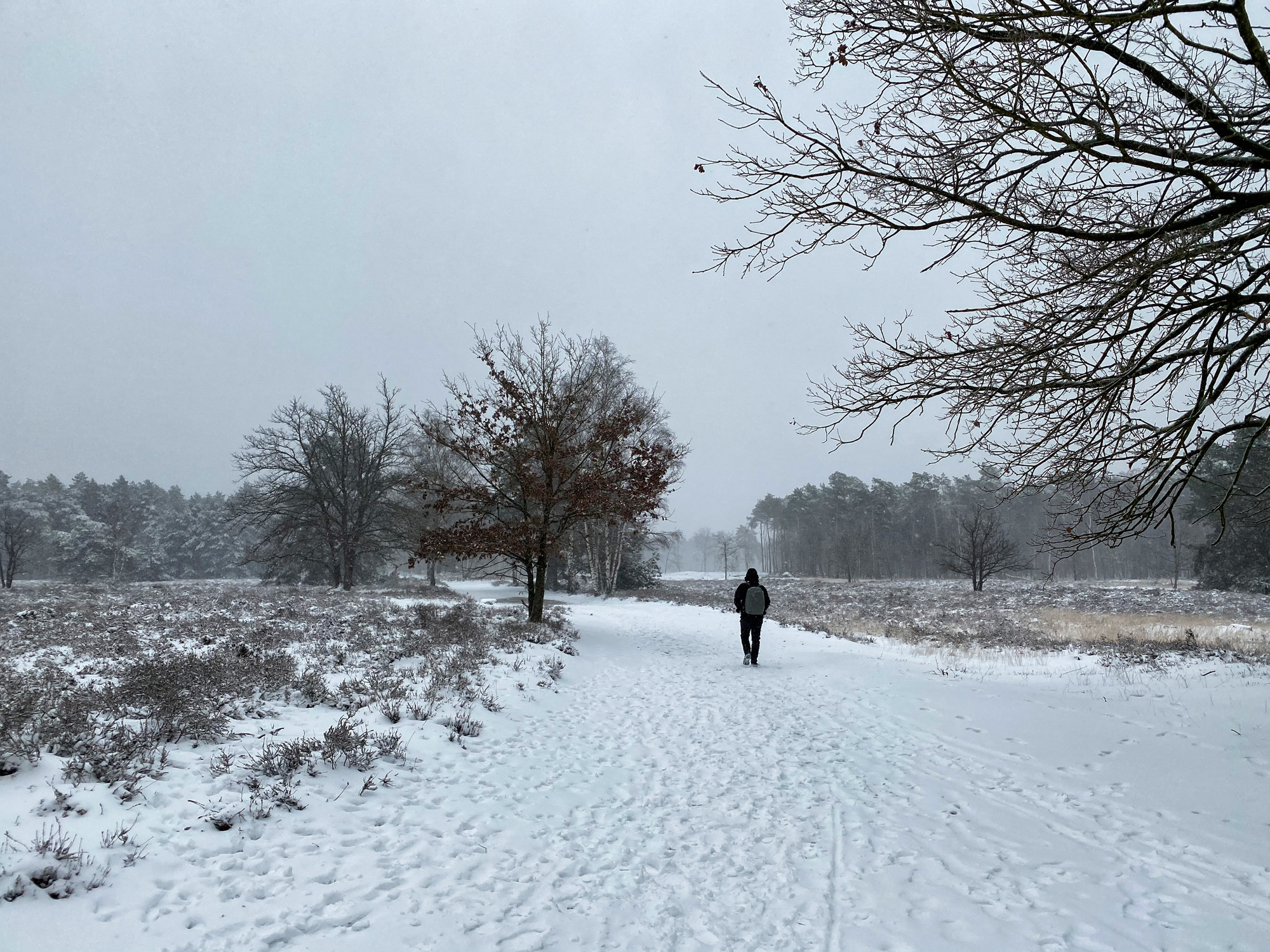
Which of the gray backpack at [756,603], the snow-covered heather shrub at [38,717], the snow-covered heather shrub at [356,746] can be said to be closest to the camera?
the snow-covered heather shrub at [38,717]

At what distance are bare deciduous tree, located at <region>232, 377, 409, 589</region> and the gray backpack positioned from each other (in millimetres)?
22527

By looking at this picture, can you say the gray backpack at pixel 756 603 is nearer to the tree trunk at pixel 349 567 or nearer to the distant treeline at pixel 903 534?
the tree trunk at pixel 349 567

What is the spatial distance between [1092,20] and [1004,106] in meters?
0.59

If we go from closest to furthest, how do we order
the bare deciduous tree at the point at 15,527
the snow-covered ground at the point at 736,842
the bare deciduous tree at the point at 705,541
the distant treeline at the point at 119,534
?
1. the snow-covered ground at the point at 736,842
2. the bare deciduous tree at the point at 15,527
3. the distant treeline at the point at 119,534
4. the bare deciduous tree at the point at 705,541

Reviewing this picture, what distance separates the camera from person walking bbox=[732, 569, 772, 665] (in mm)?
11734

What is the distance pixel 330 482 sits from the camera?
29.1m

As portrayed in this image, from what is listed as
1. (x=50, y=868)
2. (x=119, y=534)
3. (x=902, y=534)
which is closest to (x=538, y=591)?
(x=50, y=868)

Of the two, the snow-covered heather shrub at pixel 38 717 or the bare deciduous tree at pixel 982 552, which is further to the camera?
the bare deciduous tree at pixel 982 552

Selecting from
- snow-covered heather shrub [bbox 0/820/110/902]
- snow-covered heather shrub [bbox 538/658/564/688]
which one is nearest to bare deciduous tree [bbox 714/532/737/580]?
snow-covered heather shrub [bbox 538/658/564/688]

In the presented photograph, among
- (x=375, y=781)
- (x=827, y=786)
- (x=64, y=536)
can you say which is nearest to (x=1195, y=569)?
(x=827, y=786)

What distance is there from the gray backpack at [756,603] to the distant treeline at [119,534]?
50.0m

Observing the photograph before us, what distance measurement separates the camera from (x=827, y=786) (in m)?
5.41

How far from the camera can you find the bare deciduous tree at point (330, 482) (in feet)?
91.9

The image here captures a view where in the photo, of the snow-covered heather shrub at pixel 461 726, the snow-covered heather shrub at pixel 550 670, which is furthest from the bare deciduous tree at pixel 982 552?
the snow-covered heather shrub at pixel 461 726
